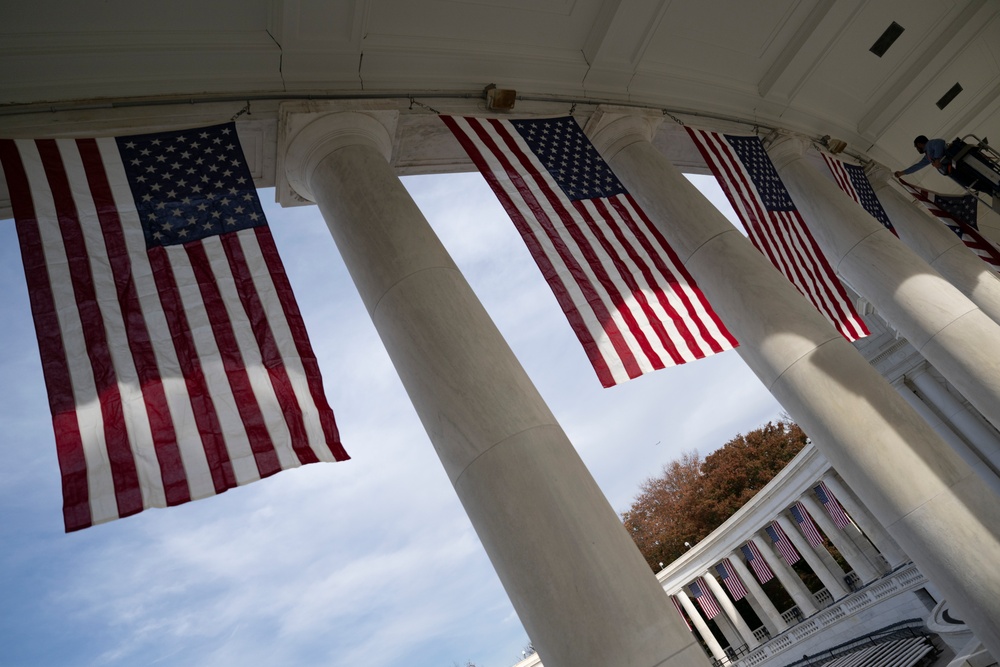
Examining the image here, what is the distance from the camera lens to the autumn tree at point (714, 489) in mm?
126688

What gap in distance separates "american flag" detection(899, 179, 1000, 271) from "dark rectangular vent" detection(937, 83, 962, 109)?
20.7ft

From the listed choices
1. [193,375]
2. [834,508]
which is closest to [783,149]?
[193,375]

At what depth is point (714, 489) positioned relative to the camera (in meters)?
130

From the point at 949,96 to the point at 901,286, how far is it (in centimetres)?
1920

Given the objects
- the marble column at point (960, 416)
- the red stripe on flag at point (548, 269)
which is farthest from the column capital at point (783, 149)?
the marble column at point (960, 416)

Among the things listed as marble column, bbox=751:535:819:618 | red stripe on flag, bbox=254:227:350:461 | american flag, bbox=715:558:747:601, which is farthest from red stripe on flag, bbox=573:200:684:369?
american flag, bbox=715:558:747:601

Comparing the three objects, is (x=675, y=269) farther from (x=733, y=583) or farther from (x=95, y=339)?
(x=733, y=583)

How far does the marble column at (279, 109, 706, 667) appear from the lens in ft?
39.2

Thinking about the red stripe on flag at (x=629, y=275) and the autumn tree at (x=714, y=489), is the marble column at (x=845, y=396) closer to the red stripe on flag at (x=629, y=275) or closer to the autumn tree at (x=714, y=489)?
the red stripe on flag at (x=629, y=275)

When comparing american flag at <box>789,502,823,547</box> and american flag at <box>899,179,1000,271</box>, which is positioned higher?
american flag at <box>899,179,1000,271</box>

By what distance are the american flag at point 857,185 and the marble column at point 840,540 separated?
2009 inches

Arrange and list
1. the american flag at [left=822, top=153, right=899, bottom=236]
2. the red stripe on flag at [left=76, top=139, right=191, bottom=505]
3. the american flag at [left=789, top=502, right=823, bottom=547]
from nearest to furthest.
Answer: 1. the red stripe on flag at [left=76, top=139, right=191, bottom=505]
2. the american flag at [left=822, top=153, right=899, bottom=236]
3. the american flag at [left=789, top=502, right=823, bottom=547]

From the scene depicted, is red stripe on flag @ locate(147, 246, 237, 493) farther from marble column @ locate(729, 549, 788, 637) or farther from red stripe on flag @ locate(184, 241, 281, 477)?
marble column @ locate(729, 549, 788, 637)

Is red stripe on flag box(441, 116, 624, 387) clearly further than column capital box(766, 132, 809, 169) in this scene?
No
